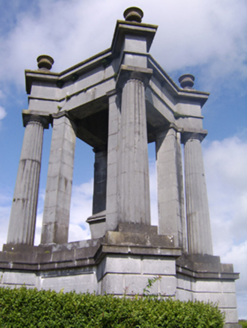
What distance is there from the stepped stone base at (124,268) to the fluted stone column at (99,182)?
17.5 ft

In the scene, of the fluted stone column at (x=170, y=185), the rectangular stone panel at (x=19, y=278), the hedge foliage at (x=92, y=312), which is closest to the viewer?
the hedge foliage at (x=92, y=312)

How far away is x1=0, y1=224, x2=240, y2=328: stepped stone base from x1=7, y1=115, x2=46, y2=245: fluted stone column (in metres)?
0.72

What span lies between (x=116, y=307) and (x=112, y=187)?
7365 millimetres

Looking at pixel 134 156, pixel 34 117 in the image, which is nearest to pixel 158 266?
pixel 134 156

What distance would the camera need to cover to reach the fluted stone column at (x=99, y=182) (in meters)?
20.5

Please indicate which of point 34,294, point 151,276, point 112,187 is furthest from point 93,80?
point 34,294

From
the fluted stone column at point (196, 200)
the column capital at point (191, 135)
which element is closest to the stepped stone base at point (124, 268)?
the fluted stone column at point (196, 200)

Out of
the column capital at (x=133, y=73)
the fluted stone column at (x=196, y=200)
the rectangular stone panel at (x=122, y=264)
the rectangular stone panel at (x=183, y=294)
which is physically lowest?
the rectangular stone panel at (x=183, y=294)

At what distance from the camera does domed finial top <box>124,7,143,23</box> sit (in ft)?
55.9

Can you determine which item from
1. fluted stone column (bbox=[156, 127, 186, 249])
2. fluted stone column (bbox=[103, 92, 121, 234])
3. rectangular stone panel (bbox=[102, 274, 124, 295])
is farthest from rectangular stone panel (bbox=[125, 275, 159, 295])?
fluted stone column (bbox=[156, 127, 186, 249])

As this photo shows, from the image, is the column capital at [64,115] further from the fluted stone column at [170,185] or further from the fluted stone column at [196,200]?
the fluted stone column at [196,200]

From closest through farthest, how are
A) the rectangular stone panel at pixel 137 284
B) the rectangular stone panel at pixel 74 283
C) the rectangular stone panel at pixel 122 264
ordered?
1. the rectangular stone panel at pixel 137 284
2. the rectangular stone panel at pixel 122 264
3. the rectangular stone panel at pixel 74 283

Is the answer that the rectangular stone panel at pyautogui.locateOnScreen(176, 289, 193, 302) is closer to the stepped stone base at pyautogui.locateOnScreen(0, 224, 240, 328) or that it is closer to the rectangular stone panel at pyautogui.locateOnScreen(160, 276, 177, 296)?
the stepped stone base at pyautogui.locateOnScreen(0, 224, 240, 328)

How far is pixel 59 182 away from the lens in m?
17.3
